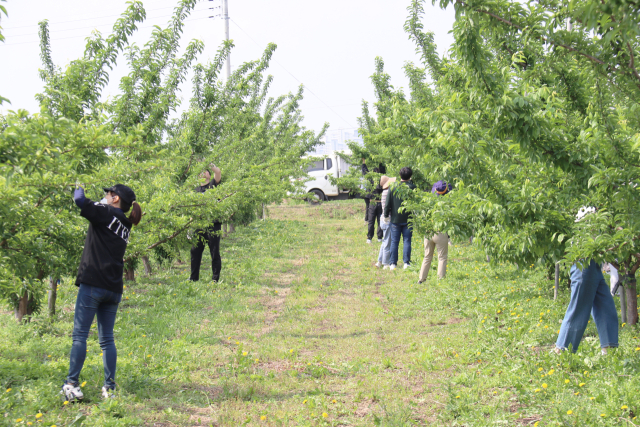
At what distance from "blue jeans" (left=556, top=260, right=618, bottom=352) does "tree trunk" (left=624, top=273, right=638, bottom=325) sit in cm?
102

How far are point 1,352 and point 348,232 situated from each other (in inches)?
481

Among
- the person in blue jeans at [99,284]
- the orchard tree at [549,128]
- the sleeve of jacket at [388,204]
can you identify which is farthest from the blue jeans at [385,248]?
the person in blue jeans at [99,284]

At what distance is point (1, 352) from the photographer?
496 cm

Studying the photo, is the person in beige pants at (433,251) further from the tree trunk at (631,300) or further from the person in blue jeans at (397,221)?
the tree trunk at (631,300)

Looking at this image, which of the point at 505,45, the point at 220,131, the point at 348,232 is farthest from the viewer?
the point at 348,232

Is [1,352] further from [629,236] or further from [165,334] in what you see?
[629,236]

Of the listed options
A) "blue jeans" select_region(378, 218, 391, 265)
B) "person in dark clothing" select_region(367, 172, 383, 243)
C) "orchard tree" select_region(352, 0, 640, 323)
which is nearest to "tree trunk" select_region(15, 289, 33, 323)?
"orchard tree" select_region(352, 0, 640, 323)

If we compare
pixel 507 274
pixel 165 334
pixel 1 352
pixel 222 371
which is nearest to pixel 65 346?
pixel 1 352

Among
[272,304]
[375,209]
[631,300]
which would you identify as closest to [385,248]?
[375,209]

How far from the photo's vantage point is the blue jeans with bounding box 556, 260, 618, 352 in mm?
4367

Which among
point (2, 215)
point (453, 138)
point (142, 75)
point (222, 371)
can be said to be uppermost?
point (142, 75)

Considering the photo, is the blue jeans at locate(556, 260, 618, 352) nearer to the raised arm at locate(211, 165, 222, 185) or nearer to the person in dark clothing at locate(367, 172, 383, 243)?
the raised arm at locate(211, 165, 222, 185)

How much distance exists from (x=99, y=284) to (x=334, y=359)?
256 centimetres

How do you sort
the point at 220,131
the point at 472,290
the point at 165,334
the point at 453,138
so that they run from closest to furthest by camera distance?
the point at 453,138 → the point at 165,334 → the point at 472,290 → the point at 220,131
